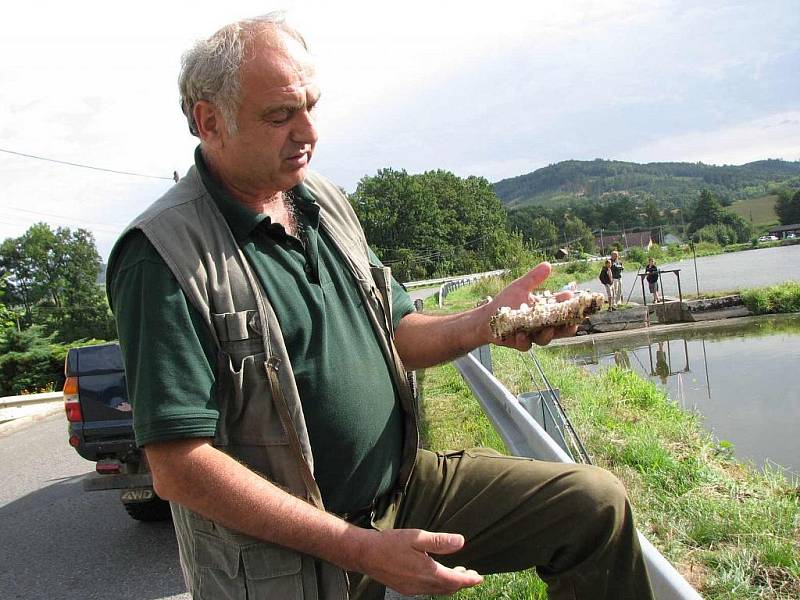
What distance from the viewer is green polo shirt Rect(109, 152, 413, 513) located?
1801 mm

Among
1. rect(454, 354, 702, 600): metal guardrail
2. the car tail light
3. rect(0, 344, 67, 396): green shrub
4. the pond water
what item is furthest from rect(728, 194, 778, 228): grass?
the car tail light

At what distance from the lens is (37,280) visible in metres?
86.5

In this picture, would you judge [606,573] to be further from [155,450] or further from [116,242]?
[116,242]

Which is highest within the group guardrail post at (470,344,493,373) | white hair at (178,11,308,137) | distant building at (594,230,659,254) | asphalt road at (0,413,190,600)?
white hair at (178,11,308,137)

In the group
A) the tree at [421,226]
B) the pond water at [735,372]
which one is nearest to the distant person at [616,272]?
the pond water at [735,372]

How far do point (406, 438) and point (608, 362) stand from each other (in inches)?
799

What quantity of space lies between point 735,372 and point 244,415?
1807 centimetres

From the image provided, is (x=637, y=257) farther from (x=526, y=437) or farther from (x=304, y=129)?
(x=304, y=129)

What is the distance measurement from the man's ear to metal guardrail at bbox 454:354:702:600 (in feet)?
5.67

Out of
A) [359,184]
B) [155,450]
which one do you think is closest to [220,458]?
[155,450]

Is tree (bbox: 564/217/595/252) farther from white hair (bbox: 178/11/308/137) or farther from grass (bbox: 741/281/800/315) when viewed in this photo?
white hair (bbox: 178/11/308/137)

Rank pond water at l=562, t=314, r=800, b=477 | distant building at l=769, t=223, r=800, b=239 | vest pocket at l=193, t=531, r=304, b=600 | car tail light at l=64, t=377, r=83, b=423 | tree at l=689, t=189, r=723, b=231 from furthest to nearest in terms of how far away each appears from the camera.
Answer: tree at l=689, t=189, r=723, b=231 < distant building at l=769, t=223, r=800, b=239 < pond water at l=562, t=314, r=800, b=477 < car tail light at l=64, t=377, r=83, b=423 < vest pocket at l=193, t=531, r=304, b=600

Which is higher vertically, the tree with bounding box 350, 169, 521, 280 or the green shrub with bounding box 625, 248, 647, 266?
the tree with bounding box 350, 169, 521, 280

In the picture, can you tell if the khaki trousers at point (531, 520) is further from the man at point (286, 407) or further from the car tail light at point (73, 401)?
the car tail light at point (73, 401)
